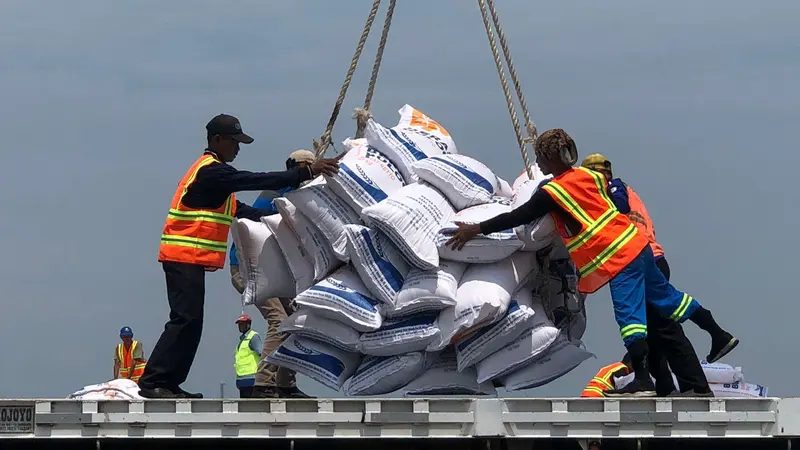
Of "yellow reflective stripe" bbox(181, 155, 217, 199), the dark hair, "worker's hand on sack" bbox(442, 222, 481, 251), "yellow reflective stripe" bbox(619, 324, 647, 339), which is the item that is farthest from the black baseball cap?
"yellow reflective stripe" bbox(619, 324, 647, 339)

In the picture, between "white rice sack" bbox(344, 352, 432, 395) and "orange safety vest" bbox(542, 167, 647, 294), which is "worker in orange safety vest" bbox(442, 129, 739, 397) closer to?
"orange safety vest" bbox(542, 167, 647, 294)

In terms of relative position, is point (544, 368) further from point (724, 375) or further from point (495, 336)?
point (724, 375)

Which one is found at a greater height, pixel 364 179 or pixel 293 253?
pixel 364 179

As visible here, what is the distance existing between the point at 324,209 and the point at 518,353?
50.5 inches

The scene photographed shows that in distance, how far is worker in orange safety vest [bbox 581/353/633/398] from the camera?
872 cm

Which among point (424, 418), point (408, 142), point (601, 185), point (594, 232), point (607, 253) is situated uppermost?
point (408, 142)

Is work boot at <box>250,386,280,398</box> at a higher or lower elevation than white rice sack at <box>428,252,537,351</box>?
lower

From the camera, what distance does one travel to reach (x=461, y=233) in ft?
25.6

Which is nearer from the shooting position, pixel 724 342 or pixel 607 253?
pixel 607 253

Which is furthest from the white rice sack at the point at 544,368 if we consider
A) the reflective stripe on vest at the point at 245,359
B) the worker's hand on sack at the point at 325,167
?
the reflective stripe on vest at the point at 245,359

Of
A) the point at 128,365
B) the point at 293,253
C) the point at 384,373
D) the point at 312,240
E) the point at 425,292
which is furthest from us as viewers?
the point at 128,365

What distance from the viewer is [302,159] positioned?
27.5ft

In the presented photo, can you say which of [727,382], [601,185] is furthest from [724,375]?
[601,185]

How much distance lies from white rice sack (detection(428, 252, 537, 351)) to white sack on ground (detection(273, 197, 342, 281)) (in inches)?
26.6
